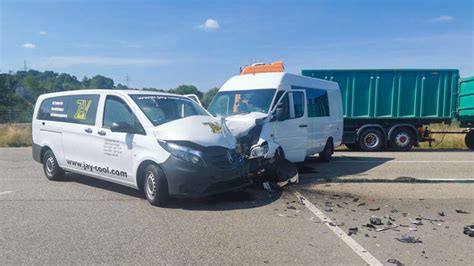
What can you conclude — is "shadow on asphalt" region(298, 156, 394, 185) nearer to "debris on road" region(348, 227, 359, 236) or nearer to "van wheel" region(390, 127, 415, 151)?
"van wheel" region(390, 127, 415, 151)

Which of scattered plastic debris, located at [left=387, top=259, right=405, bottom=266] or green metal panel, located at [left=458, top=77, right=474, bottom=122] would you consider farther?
green metal panel, located at [left=458, top=77, right=474, bottom=122]

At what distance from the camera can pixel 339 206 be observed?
696 cm

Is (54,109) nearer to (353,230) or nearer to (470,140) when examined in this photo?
(353,230)

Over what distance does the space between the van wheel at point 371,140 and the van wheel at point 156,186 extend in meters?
11.5

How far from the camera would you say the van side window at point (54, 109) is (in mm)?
8643

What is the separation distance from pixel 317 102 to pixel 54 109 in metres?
6.32

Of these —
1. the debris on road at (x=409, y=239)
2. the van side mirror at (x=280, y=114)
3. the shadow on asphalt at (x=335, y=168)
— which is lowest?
the shadow on asphalt at (x=335, y=168)

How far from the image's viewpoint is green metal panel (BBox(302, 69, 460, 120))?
55.0 feet

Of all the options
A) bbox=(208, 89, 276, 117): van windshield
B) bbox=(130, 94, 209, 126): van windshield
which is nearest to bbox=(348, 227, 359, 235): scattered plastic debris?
bbox=(130, 94, 209, 126): van windshield

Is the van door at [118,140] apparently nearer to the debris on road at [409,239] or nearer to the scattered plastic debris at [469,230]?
the debris on road at [409,239]

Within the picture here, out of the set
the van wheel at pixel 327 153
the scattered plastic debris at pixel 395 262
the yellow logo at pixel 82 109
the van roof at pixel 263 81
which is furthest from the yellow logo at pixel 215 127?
the van wheel at pixel 327 153

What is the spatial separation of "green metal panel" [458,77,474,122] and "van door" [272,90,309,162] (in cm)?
882

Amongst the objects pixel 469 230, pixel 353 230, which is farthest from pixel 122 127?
pixel 469 230

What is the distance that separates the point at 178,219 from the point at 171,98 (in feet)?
8.30
